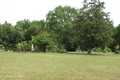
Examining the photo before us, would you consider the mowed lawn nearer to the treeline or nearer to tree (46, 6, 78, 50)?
the treeline

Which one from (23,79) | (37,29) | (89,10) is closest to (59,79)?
(23,79)

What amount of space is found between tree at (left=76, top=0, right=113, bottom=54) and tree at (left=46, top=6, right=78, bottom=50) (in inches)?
761

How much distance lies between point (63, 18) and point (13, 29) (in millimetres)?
19027

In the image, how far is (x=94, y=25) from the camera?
95.1 feet

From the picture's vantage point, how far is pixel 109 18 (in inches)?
1199

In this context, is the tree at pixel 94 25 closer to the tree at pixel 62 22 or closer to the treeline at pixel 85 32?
the treeline at pixel 85 32

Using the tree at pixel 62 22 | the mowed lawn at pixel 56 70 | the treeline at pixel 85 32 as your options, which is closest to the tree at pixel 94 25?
the treeline at pixel 85 32

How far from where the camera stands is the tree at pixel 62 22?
2036 inches

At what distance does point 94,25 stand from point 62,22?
24363 mm

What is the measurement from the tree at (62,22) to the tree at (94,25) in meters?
19.3

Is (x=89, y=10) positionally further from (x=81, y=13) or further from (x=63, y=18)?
(x=63, y=18)

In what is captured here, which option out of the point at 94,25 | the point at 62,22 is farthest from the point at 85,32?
the point at 62,22

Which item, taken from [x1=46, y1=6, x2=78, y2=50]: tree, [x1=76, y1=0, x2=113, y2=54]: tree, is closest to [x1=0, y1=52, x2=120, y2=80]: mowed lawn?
[x1=76, y1=0, x2=113, y2=54]: tree

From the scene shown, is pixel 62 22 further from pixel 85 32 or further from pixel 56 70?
pixel 56 70
